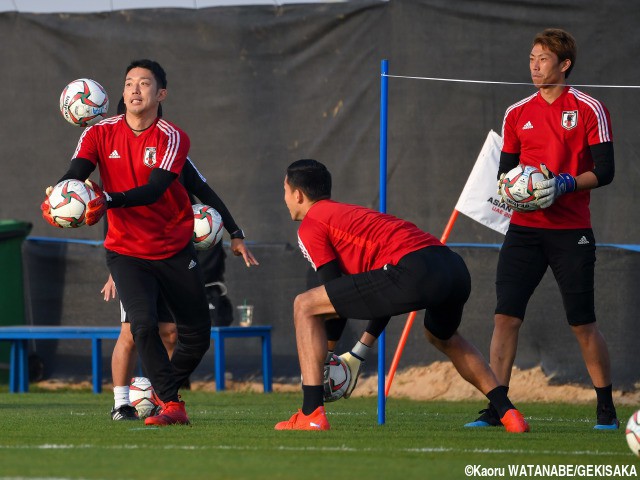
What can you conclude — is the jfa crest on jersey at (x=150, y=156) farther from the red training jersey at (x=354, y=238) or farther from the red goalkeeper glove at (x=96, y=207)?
the red training jersey at (x=354, y=238)

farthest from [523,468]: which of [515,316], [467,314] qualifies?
[467,314]

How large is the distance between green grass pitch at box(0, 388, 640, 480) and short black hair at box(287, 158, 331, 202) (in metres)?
1.28

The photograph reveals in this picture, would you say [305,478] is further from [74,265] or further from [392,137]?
[74,265]

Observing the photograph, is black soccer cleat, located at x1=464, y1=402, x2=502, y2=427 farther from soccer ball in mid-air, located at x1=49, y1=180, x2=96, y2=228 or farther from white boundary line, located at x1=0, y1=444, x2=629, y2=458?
soccer ball in mid-air, located at x1=49, y1=180, x2=96, y2=228

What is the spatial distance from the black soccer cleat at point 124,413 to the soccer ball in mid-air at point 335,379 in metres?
1.65

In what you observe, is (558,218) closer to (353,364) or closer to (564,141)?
(564,141)

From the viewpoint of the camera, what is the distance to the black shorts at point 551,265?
766 centimetres

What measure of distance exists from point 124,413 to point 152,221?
1.31m

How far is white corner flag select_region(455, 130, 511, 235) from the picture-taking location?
9.88 meters

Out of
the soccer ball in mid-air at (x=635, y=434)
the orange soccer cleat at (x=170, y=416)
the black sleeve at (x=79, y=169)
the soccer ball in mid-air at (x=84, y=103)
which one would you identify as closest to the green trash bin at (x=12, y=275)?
the soccer ball in mid-air at (x=84, y=103)

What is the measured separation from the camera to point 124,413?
26.3ft

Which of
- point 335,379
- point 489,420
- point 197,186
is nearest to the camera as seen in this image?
point 335,379

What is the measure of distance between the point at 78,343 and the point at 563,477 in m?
8.49

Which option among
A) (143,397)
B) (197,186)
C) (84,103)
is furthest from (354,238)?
(84,103)
